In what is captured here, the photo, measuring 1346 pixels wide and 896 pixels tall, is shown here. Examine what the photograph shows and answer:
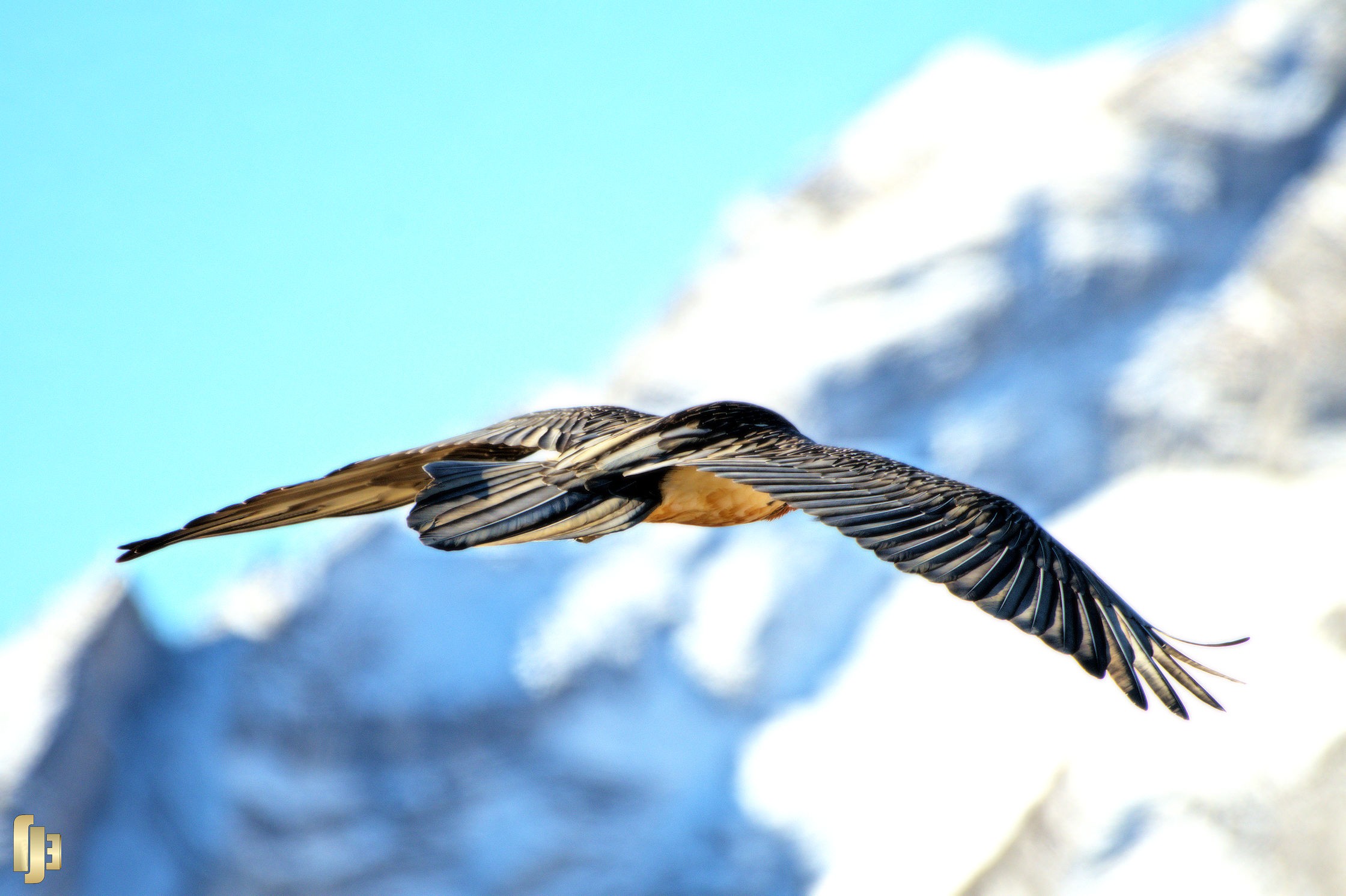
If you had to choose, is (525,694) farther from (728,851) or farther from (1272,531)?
(1272,531)

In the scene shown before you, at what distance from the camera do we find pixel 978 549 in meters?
4.42

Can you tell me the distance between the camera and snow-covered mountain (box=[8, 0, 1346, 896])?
1773cm

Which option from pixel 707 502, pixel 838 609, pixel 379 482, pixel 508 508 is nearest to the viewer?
pixel 508 508

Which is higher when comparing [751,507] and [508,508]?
[751,507]

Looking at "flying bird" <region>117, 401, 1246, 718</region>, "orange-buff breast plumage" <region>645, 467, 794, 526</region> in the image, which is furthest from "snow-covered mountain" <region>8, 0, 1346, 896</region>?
"flying bird" <region>117, 401, 1246, 718</region>

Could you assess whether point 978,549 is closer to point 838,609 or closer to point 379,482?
point 379,482

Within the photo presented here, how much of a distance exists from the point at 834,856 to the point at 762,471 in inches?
556

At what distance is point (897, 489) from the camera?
15.4ft

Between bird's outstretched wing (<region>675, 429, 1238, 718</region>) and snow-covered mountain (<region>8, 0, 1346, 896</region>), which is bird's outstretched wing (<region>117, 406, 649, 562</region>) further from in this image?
snow-covered mountain (<region>8, 0, 1346, 896</region>)

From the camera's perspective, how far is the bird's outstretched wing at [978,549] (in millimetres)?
4145

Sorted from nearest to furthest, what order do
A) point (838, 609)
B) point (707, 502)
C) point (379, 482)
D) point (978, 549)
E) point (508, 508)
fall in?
point (978, 549)
point (508, 508)
point (707, 502)
point (379, 482)
point (838, 609)

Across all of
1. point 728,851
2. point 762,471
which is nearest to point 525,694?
point 728,851

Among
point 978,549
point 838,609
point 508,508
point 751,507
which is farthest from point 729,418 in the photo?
point 838,609

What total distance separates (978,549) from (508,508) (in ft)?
4.67
